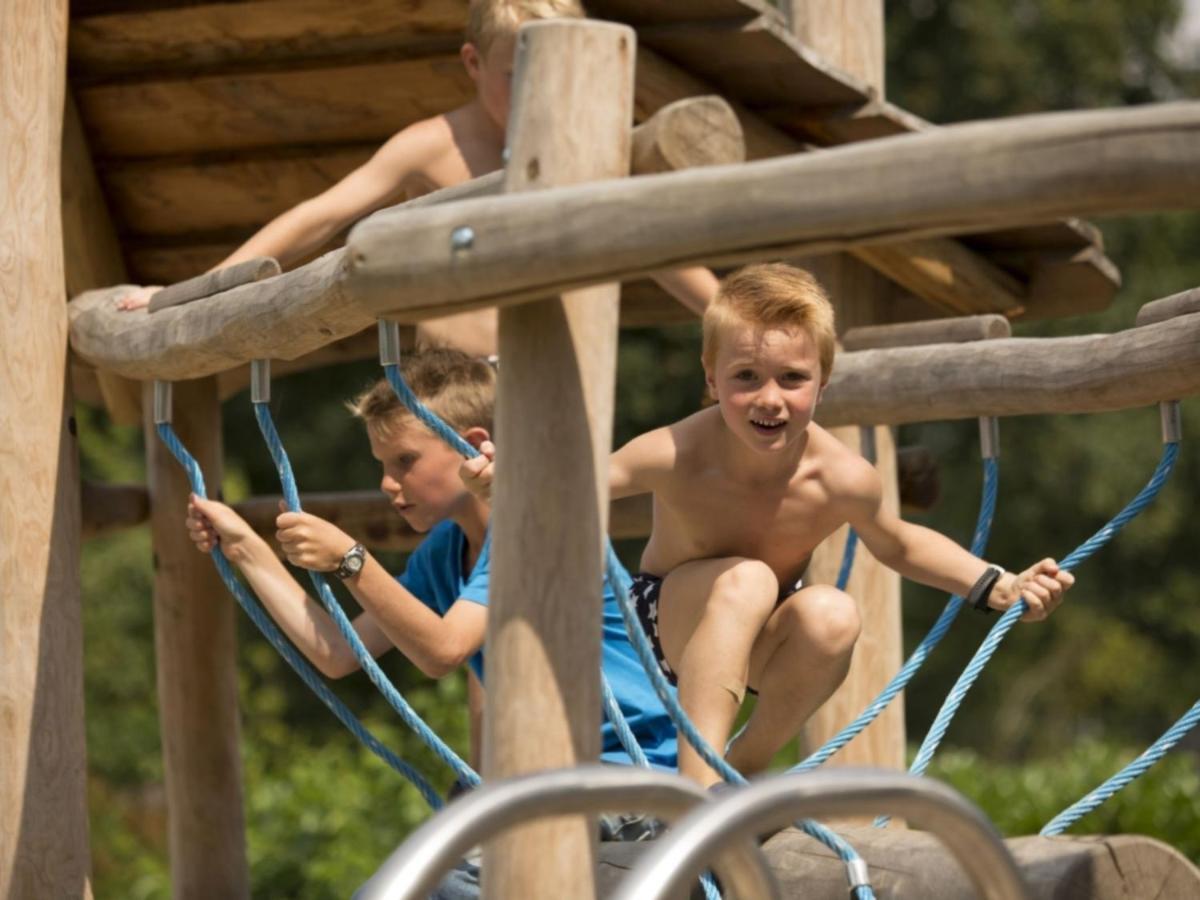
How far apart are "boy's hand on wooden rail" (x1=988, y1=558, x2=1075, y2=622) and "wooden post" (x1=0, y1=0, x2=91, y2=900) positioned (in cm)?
164

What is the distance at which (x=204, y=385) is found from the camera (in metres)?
4.91

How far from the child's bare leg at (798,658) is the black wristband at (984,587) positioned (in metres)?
0.26

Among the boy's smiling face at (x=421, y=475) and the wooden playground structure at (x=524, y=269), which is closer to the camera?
the wooden playground structure at (x=524, y=269)

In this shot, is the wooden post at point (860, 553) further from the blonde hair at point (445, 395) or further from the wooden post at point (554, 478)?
the wooden post at point (554, 478)

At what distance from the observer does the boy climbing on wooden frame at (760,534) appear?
9.41 ft

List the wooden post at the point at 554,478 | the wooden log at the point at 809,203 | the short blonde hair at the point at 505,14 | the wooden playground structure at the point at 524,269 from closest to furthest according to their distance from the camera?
the wooden log at the point at 809,203 → the wooden playground structure at the point at 524,269 → the wooden post at the point at 554,478 → the short blonde hair at the point at 505,14

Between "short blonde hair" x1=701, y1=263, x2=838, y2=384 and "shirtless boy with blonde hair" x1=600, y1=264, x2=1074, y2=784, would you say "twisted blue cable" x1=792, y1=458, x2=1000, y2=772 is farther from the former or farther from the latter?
"short blonde hair" x1=701, y1=263, x2=838, y2=384

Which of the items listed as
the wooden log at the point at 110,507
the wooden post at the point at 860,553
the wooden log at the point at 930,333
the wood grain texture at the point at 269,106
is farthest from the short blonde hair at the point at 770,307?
the wooden log at the point at 110,507

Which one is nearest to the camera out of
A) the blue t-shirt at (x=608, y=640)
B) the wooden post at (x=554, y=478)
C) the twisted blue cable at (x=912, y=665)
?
the wooden post at (x=554, y=478)

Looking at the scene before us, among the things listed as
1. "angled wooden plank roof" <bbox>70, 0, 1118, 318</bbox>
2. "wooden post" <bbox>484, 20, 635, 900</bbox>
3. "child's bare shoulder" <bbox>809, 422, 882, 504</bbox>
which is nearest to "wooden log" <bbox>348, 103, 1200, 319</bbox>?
"wooden post" <bbox>484, 20, 635, 900</bbox>

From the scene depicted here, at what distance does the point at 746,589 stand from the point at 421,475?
65cm

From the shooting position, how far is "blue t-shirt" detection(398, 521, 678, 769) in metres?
3.17

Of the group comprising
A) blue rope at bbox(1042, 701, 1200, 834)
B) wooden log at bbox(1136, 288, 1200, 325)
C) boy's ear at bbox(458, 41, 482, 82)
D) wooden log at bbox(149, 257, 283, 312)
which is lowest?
blue rope at bbox(1042, 701, 1200, 834)

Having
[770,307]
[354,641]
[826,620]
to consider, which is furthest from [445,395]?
[826,620]
